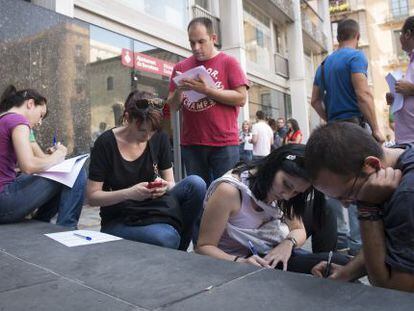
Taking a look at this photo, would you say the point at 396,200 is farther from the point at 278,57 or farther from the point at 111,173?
the point at 278,57

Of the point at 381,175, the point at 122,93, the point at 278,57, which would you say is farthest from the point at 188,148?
the point at 278,57

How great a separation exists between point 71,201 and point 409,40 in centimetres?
258

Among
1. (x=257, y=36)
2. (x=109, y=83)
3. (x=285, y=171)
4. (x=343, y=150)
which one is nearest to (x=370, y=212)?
(x=343, y=150)

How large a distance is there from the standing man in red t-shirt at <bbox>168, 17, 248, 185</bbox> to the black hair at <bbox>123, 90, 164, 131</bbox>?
64cm

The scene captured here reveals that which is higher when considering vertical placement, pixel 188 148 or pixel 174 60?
pixel 174 60

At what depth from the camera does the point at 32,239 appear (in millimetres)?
2510

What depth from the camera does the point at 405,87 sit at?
10.1 ft

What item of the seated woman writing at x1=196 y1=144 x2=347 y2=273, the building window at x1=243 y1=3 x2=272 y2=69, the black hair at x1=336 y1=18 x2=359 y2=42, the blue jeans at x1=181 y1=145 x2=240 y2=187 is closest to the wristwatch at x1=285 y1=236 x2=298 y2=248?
the seated woman writing at x1=196 y1=144 x2=347 y2=273

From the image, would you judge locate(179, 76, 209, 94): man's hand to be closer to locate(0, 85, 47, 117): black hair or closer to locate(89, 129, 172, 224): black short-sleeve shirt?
locate(89, 129, 172, 224): black short-sleeve shirt

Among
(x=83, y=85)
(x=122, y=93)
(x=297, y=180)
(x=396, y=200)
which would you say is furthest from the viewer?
(x=122, y=93)

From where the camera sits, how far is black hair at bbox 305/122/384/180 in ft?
4.89

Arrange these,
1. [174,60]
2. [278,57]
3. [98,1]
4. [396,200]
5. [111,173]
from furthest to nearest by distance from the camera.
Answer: [278,57], [174,60], [98,1], [111,173], [396,200]

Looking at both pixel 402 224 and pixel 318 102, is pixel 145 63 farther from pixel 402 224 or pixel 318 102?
pixel 402 224

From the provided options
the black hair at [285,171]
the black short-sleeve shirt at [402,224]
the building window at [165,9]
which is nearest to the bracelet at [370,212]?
the black short-sleeve shirt at [402,224]
